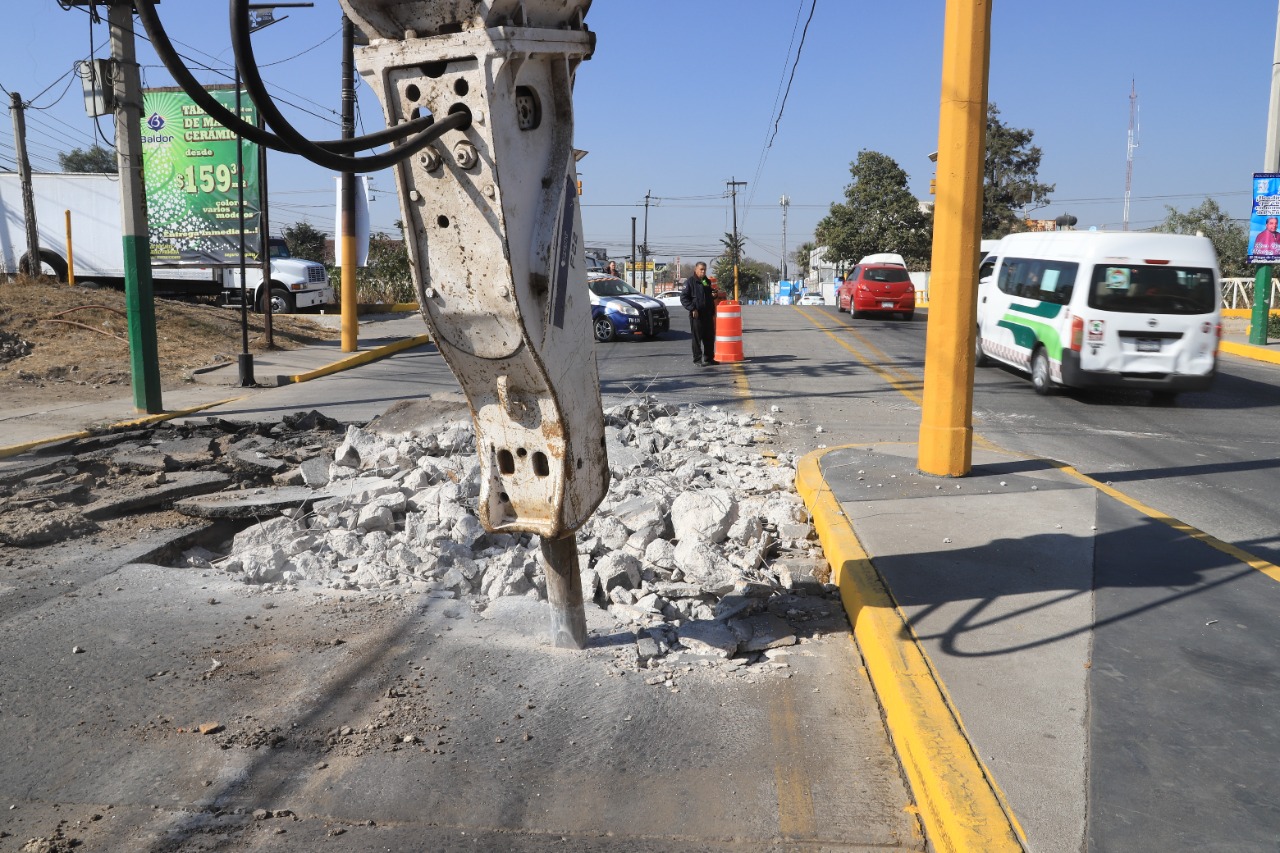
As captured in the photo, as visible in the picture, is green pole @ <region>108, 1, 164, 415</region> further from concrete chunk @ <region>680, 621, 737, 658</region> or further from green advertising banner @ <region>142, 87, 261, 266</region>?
green advertising banner @ <region>142, 87, 261, 266</region>

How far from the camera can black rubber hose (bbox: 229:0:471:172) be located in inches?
114

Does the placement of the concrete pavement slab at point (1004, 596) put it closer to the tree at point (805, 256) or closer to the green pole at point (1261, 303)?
the green pole at point (1261, 303)

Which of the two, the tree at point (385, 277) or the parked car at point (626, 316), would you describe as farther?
the tree at point (385, 277)

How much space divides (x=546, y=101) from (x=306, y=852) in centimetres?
285

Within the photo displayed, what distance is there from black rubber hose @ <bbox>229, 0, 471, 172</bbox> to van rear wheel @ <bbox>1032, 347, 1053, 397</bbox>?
491 inches

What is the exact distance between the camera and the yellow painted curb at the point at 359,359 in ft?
55.9

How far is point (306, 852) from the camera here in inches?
128

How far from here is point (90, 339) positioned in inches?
754

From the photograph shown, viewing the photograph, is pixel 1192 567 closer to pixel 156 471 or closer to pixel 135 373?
pixel 156 471

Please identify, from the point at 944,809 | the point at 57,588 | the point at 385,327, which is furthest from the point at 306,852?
the point at 385,327

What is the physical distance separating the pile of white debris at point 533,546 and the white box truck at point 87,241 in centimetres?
2217

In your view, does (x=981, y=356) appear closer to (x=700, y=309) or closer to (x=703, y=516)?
(x=700, y=309)

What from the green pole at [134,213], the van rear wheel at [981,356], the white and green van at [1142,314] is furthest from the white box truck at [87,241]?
the white and green van at [1142,314]

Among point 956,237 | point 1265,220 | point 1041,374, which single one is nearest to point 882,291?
point 1265,220
